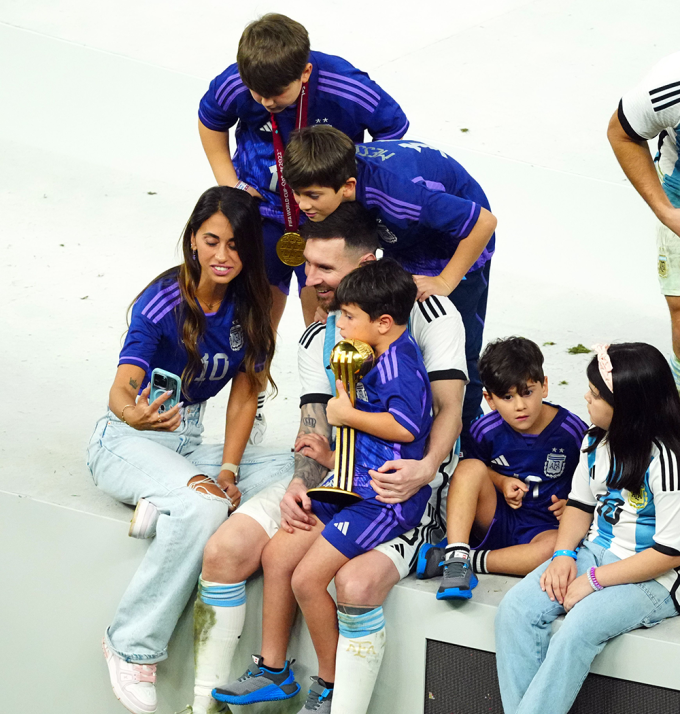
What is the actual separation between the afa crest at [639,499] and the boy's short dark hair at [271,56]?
1358 millimetres

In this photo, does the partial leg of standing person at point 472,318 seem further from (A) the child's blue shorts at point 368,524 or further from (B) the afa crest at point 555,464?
(A) the child's blue shorts at point 368,524

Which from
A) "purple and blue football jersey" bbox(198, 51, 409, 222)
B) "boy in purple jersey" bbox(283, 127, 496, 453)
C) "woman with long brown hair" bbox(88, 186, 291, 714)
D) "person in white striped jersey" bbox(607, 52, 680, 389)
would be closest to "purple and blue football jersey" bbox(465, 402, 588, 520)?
"boy in purple jersey" bbox(283, 127, 496, 453)

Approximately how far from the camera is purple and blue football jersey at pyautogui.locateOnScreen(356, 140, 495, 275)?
2627mm

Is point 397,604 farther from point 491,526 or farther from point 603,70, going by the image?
point 603,70

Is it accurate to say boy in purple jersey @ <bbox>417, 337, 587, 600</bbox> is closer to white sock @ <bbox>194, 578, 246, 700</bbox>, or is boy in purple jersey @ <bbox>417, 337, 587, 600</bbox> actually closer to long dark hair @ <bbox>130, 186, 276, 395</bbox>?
white sock @ <bbox>194, 578, 246, 700</bbox>

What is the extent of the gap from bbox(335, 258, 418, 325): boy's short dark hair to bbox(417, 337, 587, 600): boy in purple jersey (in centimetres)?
27

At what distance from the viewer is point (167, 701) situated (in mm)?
2736

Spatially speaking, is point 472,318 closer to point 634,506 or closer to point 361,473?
point 361,473

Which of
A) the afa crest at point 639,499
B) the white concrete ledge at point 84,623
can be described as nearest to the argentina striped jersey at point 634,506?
the afa crest at point 639,499

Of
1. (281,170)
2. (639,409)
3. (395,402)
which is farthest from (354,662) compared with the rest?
(281,170)

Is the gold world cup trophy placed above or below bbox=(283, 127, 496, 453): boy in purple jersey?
below

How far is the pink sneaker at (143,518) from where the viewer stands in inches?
102

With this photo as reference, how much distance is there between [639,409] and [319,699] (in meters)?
1.00

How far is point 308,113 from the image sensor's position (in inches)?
112
